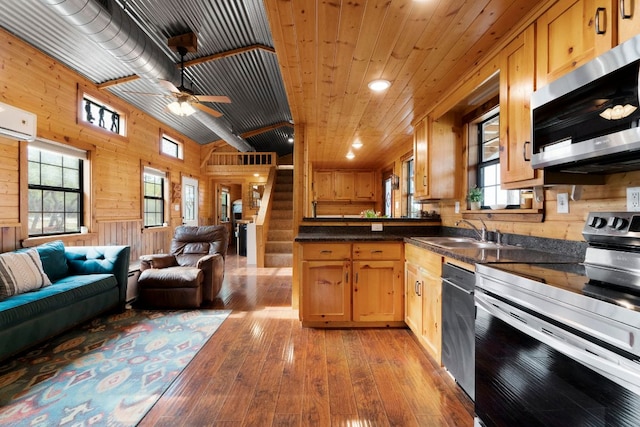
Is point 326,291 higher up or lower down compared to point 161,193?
lower down

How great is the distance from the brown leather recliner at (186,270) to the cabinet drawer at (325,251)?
1471mm

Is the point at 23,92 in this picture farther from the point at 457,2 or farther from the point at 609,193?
the point at 609,193

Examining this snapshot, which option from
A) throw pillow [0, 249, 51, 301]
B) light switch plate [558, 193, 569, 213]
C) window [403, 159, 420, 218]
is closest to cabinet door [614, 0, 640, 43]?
light switch plate [558, 193, 569, 213]

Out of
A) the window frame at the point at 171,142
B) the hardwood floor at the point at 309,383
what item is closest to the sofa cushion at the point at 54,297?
the hardwood floor at the point at 309,383

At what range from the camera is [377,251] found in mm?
2822

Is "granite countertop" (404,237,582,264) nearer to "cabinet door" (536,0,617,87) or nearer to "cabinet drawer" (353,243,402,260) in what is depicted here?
"cabinet drawer" (353,243,402,260)

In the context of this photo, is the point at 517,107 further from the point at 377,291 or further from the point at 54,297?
the point at 54,297

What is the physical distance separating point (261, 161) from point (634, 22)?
28.2 feet

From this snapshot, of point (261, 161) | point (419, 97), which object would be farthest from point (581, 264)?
point (261, 161)

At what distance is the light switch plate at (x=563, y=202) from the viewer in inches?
66.2

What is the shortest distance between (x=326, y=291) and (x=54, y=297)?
7.69 feet

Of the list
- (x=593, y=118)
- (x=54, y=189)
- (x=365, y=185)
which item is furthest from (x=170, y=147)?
(x=593, y=118)

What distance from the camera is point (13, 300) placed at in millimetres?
2271

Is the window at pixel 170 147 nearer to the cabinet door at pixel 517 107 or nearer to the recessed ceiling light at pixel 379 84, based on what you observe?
the recessed ceiling light at pixel 379 84
